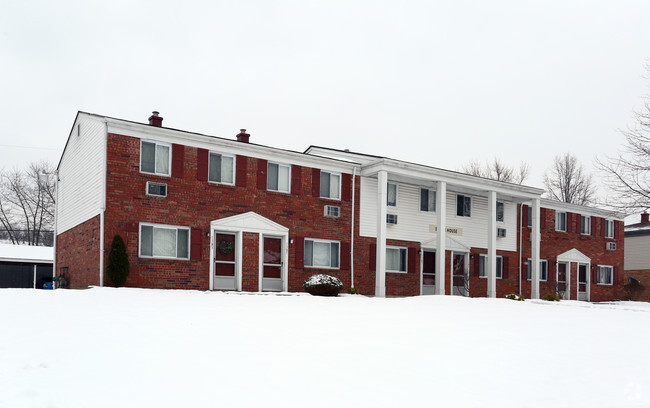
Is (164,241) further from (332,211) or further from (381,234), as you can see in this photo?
(381,234)

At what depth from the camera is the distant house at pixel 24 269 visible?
32688 millimetres

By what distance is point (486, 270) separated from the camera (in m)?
30.5

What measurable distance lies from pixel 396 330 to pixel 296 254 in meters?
11.0

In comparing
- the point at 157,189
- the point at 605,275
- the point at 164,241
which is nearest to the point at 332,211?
the point at 164,241

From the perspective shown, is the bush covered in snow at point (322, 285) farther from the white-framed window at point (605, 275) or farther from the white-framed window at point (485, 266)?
the white-framed window at point (605, 275)

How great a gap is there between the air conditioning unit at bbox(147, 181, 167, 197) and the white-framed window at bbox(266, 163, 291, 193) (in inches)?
168

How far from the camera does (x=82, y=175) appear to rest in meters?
22.2

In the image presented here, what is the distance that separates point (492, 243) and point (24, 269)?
84.4 ft

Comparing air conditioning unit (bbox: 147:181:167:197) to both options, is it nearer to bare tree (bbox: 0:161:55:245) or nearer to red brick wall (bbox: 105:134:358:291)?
red brick wall (bbox: 105:134:358:291)

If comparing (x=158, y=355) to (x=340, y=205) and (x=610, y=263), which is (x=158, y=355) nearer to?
(x=340, y=205)

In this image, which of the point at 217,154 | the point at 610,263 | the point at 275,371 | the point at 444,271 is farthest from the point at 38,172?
the point at 275,371

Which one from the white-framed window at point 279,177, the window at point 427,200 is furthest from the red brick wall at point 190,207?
the window at point 427,200

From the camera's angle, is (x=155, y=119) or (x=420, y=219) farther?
(x=420, y=219)

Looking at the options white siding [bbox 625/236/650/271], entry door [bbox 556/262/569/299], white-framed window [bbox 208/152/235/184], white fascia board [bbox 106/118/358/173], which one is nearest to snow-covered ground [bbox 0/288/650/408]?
white fascia board [bbox 106/118/358/173]
